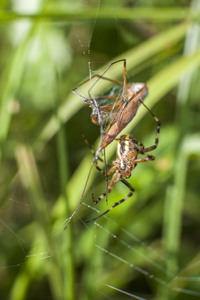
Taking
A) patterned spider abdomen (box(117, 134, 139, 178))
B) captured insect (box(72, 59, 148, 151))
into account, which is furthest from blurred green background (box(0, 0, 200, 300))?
captured insect (box(72, 59, 148, 151))

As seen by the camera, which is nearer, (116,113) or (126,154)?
(116,113)

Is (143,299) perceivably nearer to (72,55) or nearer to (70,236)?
(70,236)

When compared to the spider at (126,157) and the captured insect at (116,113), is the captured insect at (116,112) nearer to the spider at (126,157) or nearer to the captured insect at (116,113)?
the captured insect at (116,113)

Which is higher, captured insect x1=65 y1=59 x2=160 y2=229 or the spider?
captured insect x1=65 y1=59 x2=160 y2=229

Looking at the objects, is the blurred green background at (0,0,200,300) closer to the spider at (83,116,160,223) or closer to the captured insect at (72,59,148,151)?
the spider at (83,116,160,223)

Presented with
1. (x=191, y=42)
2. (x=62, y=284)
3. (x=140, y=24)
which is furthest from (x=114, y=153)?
(x=140, y=24)

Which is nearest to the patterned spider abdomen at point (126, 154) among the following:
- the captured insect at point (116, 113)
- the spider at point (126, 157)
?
the spider at point (126, 157)

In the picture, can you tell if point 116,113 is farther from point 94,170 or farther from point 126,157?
point 94,170

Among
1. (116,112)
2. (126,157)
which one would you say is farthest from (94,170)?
(116,112)
